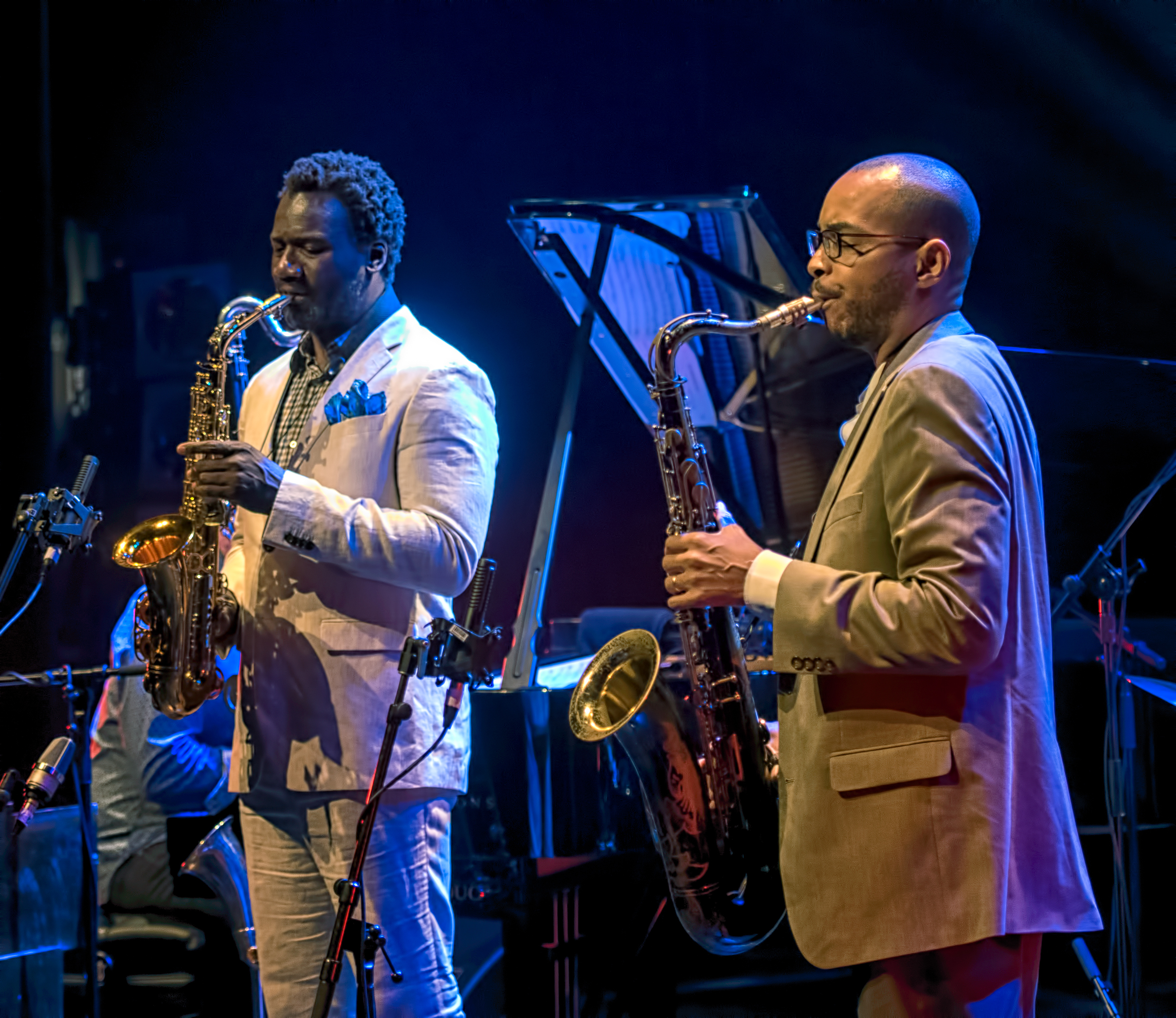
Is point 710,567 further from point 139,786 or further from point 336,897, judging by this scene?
point 139,786

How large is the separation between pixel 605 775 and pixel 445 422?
4.33 ft

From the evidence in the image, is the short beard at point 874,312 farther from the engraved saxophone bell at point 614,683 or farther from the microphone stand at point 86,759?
the microphone stand at point 86,759

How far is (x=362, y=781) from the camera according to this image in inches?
Answer: 88.7

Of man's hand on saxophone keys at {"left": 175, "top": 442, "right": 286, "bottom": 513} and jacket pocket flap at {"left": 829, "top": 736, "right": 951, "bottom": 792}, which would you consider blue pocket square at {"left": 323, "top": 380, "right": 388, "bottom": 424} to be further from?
jacket pocket flap at {"left": 829, "top": 736, "right": 951, "bottom": 792}

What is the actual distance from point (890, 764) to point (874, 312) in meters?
0.74

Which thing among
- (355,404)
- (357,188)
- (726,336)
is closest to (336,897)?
(355,404)

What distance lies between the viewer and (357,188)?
258cm

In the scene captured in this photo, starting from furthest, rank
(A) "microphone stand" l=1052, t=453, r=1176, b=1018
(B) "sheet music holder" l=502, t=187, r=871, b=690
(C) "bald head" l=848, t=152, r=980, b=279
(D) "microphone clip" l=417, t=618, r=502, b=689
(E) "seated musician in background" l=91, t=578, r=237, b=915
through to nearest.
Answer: (B) "sheet music holder" l=502, t=187, r=871, b=690 → (A) "microphone stand" l=1052, t=453, r=1176, b=1018 → (E) "seated musician in background" l=91, t=578, r=237, b=915 → (D) "microphone clip" l=417, t=618, r=502, b=689 → (C) "bald head" l=848, t=152, r=980, b=279

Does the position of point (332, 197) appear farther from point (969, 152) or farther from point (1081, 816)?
point (969, 152)

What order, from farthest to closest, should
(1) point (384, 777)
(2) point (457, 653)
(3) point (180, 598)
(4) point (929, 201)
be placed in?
(3) point (180, 598) < (2) point (457, 653) < (1) point (384, 777) < (4) point (929, 201)

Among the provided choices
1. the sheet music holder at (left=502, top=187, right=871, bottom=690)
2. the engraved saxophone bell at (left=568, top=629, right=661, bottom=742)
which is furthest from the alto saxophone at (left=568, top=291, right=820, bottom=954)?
the sheet music holder at (left=502, top=187, right=871, bottom=690)

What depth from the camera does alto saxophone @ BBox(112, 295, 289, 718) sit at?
8.01 ft

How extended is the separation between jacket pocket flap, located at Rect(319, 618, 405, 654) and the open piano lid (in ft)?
5.55

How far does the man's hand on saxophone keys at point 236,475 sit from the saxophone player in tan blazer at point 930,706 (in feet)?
3.19
